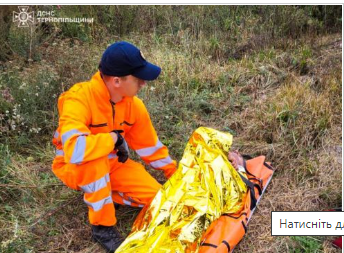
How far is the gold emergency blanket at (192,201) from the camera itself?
2.40 metres

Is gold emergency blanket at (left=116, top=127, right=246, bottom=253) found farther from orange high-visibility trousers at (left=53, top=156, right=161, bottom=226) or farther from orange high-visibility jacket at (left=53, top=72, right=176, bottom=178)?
orange high-visibility jacket at (left=53, top=72, right=176, bottom=178)

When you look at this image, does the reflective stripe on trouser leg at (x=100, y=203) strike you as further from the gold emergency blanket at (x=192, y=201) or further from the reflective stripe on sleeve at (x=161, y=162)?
the reflective stripe on sleeve at (x=161, y=162)

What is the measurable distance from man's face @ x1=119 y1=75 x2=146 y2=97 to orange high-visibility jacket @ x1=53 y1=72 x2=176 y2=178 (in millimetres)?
135

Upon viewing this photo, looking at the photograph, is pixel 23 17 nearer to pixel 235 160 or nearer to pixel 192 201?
pixel 235 160

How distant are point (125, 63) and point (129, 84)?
17cm

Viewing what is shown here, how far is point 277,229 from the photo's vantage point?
2.80 metres

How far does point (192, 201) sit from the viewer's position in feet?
8.30

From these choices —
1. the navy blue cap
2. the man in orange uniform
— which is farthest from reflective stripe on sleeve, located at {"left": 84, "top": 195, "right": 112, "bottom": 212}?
the navy blue cap

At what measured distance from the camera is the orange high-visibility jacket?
2422mm

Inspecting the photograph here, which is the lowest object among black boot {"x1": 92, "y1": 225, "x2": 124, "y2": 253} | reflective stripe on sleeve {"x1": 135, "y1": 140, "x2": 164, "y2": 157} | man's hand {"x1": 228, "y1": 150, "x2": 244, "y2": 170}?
black boot {"x1": 92, "y1": 225, "x2": 124, "y2": 253}

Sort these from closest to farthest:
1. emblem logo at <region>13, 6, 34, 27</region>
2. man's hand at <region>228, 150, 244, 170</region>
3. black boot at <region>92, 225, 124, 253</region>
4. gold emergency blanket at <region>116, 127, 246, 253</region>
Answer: gold emergency blanket at <region>116, 127, 246, 253</region> → black boot at <region>92, 225, 124, 253</region> → man's hand at <region>228, 150, 244, 170</region> → emblem logo at <region>13, 6, 34, 27</region>

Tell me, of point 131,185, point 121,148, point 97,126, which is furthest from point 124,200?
point 97,126

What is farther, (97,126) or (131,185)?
(131,185)

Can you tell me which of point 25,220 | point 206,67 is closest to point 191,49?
point 206,67
